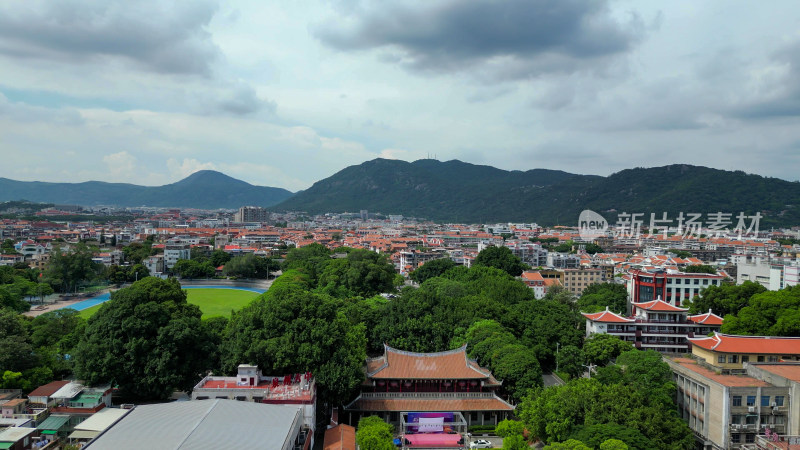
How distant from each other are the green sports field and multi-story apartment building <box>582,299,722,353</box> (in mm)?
26006

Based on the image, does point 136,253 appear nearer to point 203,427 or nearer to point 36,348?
point 36,348

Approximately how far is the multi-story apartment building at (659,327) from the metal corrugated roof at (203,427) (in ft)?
59.2

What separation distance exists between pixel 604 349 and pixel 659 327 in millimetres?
5156

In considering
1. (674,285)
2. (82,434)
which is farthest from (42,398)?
(674,285)

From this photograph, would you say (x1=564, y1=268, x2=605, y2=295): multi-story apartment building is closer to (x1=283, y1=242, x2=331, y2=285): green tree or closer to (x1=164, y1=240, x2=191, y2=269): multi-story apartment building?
(x1=283, y1=242, x2=331, y2=285): green tree

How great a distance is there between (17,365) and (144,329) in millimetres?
5186

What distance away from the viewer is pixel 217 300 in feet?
158

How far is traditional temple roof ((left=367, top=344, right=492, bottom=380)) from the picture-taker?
69.5 feet

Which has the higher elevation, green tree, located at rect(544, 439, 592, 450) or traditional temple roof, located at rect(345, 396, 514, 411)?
green tree, located at rect(544, 439, 592, 450)

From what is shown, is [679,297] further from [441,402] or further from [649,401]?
[441,402]

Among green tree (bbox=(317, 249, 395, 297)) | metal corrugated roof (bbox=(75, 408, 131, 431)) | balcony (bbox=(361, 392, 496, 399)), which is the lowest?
balcony (bbox=(361, 392, 496, 399))

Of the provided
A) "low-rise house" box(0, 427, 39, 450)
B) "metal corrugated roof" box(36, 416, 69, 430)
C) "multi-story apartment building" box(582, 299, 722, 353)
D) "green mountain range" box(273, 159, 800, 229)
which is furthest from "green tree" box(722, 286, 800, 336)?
"green mountain range" box(273, 159, 800, 229)

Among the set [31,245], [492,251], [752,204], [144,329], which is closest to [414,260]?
[492,251]

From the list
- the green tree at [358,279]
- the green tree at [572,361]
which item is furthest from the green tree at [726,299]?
the green tree at [358,279]
